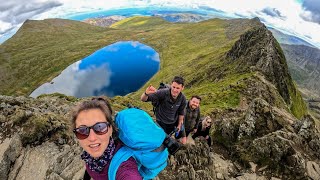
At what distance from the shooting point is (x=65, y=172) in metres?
16.1

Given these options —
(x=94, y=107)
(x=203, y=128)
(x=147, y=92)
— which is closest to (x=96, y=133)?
(x=94, y=107)

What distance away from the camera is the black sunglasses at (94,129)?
6.07 m

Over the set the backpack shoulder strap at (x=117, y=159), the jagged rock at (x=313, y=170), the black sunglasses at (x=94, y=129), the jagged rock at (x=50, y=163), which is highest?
the black sunglasses at (x=94, y=129)

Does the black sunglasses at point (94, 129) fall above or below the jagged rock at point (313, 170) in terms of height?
above

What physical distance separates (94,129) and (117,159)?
86cm

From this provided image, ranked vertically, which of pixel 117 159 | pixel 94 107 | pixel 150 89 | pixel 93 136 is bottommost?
pixel 150 89

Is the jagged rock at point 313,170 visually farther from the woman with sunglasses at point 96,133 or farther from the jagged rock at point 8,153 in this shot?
the jagged rock at point 8,153

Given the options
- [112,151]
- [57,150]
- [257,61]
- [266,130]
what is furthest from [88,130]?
[257,61]

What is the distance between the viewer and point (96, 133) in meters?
6.07

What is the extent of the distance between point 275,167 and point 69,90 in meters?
174

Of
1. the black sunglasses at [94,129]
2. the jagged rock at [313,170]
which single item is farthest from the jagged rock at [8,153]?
the jagged rock at [313,170]

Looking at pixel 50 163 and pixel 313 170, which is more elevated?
pixel 50 163

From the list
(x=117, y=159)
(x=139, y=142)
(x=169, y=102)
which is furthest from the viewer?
(x=169, y=102)

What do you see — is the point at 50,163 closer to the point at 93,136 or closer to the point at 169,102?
the point at 169,102
